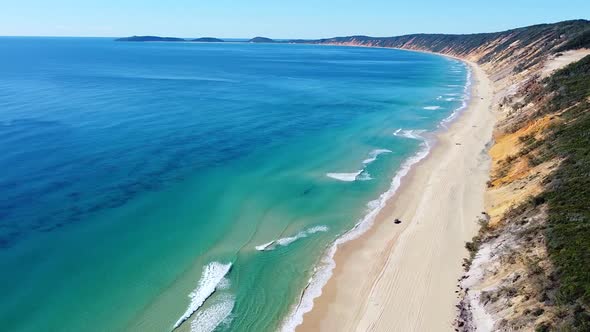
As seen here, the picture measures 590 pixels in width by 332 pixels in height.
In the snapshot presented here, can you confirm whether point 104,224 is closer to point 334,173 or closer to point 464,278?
point 334,173

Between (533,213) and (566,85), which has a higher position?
(566,85)

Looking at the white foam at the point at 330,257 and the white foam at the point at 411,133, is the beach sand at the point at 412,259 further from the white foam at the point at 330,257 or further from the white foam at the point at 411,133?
the white foam at the point at 411,133

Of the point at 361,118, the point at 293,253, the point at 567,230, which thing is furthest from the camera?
the point at 361,118

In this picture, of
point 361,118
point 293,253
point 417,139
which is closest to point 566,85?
point 417,139

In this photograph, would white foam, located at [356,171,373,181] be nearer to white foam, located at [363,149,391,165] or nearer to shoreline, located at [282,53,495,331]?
shoreline, located at [282,53,495,331]

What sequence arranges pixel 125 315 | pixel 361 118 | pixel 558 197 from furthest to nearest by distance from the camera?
pixel 361 118 → pixel 558 197 → pixel 125 315

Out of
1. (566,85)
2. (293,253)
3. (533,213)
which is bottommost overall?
(293,253)
